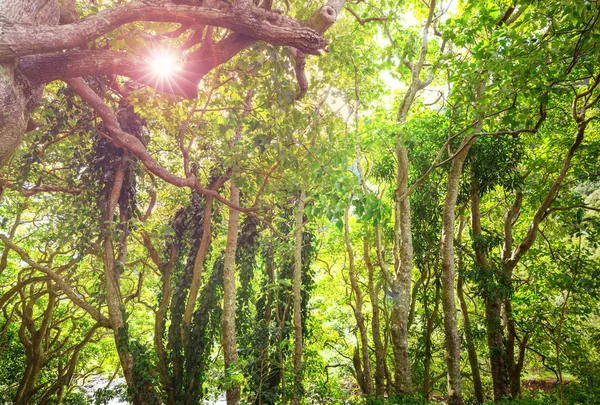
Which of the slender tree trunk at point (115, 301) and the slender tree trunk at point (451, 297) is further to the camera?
the slender tree trunk at point (451, 297)

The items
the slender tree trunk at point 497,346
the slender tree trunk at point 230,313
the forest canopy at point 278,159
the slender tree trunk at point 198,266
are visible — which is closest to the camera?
the forest canopy at point 278,159

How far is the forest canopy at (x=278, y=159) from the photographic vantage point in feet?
10.2

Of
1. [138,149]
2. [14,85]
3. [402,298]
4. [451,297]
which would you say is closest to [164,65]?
[138,149]

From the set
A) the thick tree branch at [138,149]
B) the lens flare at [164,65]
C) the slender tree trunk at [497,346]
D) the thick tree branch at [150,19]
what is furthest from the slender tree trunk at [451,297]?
the lens flare at [164,65]

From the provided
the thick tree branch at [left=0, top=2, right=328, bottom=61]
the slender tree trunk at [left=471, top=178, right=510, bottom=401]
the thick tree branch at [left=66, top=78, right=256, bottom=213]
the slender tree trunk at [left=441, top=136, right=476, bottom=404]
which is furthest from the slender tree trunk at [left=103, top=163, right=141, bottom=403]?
the slender tree trunk at [left=471, top=178, right=510, bottom=401]

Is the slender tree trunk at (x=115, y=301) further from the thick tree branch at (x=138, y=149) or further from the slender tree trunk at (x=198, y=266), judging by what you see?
the thick tree branch at (x=138, y=149)

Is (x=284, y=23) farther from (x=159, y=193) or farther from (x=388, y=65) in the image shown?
(x=159, y=193)

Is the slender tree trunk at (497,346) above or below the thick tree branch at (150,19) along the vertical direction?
below

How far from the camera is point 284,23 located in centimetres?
294

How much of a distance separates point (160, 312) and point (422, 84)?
7830 millimetres

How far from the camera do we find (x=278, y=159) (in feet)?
12.2

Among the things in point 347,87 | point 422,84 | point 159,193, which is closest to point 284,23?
point 422,84

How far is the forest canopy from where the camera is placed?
122 inches

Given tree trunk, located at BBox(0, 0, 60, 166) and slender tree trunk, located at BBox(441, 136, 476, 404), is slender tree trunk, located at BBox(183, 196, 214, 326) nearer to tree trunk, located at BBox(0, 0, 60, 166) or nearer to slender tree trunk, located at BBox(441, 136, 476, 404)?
tree trunk, located at BBox(0, 0, 60, 166)
